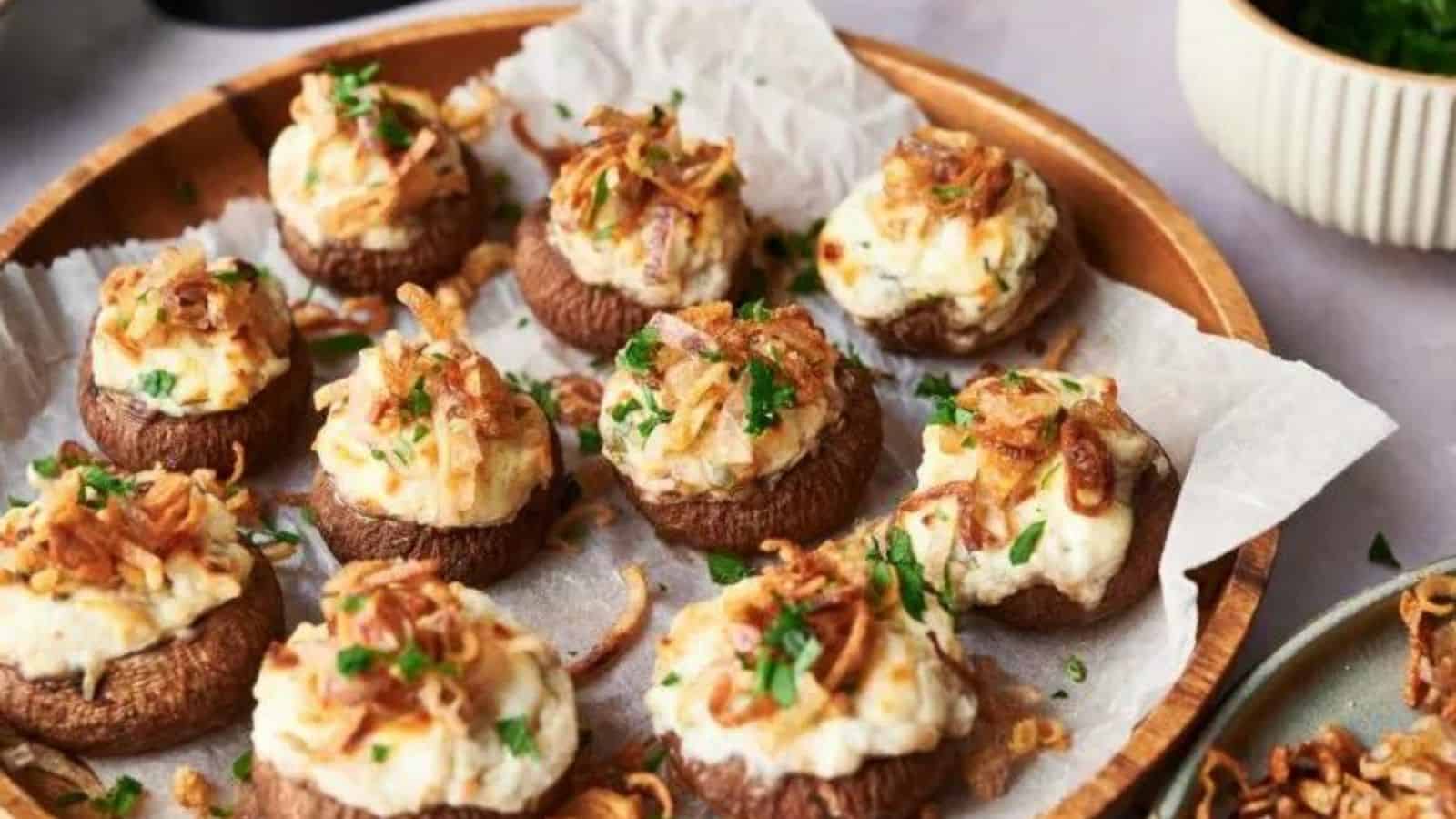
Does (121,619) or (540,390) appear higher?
(121,619)

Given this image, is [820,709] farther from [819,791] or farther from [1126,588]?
[1126,588]

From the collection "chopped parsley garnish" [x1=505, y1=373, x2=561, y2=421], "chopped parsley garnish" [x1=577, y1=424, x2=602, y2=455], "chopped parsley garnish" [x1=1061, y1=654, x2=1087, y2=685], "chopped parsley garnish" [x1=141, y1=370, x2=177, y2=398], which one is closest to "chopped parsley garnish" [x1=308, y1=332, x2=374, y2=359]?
"chopped parsley garnish" [x1=505, y1=373, x2=561, y2=421]

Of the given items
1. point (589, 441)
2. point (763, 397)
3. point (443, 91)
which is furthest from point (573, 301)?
point (443, 91)

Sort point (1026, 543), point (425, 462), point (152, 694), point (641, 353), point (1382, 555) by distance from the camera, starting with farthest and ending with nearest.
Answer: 1. point (1382, 555)
2. point (641, 353)
3. point (425, 462)
4. point (1026, 543)
5. point (152, 694)

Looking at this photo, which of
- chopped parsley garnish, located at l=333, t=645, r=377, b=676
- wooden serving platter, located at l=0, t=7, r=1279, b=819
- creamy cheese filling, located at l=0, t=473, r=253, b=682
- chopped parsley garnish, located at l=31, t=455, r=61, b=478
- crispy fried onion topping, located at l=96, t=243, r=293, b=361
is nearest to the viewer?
chopped parsley garnish, located at l=333, t=645, r=377, b=676

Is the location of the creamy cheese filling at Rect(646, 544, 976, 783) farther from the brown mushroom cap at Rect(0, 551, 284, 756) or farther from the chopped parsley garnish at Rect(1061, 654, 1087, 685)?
the brown mushroom cap at Rect(0, 551, 284, 756)

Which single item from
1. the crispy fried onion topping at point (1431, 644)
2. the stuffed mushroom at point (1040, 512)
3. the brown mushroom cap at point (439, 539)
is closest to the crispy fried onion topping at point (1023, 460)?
the stuffed mushroom at point (1040, 512)

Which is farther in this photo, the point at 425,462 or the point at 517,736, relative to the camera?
the point at 425,462
